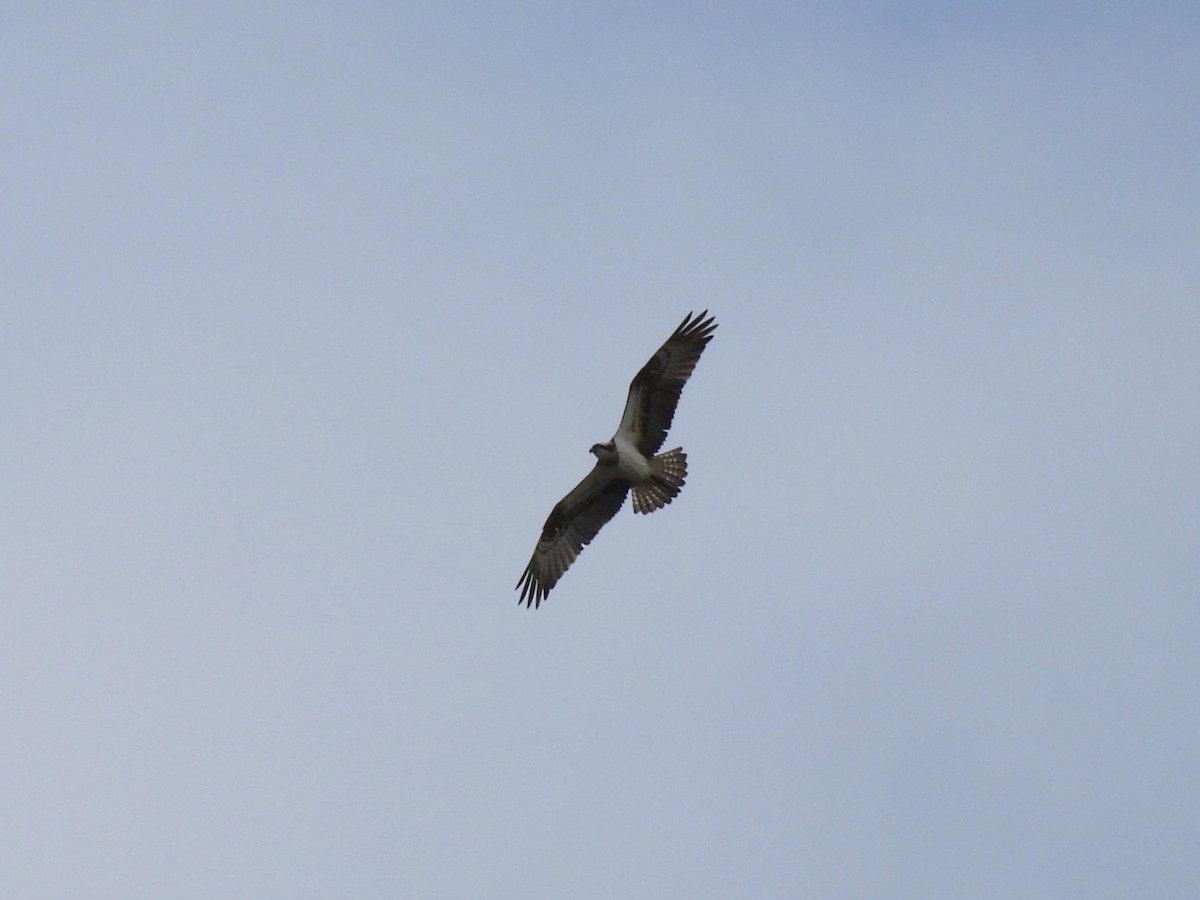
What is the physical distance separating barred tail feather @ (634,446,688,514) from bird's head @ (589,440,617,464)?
0.53 meters

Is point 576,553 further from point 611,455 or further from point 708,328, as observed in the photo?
point 708,328

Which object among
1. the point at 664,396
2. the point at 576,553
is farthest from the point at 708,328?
the point at 576,553

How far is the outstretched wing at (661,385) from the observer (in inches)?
885

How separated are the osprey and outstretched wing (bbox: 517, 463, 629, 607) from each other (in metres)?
0.01

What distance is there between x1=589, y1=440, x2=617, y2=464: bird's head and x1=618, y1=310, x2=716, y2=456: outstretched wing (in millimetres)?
265

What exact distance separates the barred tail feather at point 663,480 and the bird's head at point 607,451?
529mm

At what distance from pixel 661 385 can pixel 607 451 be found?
1065mm

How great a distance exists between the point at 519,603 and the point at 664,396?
369 cm

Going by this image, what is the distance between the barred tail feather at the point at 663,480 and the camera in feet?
75.2

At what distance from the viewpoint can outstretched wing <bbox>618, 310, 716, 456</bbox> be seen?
73.7 feet

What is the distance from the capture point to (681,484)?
902 inches

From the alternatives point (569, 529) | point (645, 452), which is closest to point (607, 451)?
point (645, 452)

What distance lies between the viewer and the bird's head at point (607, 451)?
22.7 meters

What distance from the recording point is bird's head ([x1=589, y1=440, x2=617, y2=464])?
22.7 m
